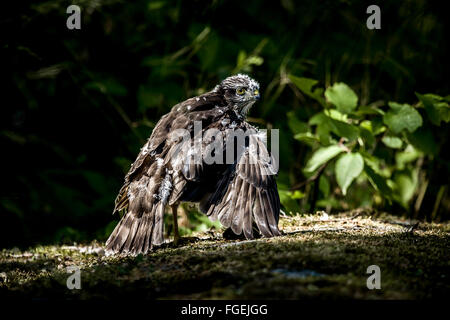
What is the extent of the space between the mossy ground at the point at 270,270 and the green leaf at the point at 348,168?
983 millimetres

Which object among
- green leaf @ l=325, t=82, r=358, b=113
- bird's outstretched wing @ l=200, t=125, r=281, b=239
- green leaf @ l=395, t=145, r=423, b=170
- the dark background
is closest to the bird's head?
green leaf @ l=325, t=82, r=358, b=113

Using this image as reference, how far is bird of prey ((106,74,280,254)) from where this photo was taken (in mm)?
4767

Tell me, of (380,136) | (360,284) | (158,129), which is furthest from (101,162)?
(360,284)

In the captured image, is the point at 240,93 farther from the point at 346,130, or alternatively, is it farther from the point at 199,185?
the point at 199,185

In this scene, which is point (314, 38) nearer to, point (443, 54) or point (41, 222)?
point (443, 54)

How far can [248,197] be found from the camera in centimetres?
487

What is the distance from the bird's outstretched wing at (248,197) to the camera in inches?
186

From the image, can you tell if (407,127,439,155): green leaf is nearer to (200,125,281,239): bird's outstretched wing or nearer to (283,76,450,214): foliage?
(283,76,450,214): foliage

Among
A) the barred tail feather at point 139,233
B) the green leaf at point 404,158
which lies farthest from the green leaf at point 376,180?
the barred tail feather at point 139,233

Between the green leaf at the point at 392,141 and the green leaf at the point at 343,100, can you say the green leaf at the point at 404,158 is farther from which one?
the green leaf at the point at 343,100

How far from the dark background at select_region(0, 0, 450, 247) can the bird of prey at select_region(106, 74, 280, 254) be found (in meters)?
2.51

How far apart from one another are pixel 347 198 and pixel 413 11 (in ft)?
11.0

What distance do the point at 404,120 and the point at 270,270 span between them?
3397mm

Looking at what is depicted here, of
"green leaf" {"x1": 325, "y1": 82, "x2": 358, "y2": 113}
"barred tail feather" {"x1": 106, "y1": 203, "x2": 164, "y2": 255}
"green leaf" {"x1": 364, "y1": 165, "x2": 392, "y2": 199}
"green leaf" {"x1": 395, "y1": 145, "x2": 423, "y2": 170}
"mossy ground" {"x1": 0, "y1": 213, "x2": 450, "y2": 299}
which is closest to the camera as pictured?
"mossy ground" {"x1": 0, "y1": 213, "x2": 450, "y2": 299}
